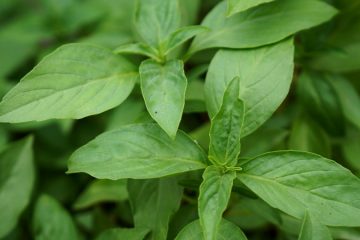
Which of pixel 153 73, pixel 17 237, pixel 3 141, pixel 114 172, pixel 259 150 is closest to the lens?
pixel 114 172

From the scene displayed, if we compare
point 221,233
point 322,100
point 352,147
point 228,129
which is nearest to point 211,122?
point 228,129

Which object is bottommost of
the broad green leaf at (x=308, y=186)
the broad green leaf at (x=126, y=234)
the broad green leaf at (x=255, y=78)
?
the broad green leaf at (x=126, y=234)

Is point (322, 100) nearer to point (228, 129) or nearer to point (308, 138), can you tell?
point (308, 138)

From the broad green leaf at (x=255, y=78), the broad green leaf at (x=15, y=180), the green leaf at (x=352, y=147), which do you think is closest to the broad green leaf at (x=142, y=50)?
the broad green leaf at (x=255, y=78)

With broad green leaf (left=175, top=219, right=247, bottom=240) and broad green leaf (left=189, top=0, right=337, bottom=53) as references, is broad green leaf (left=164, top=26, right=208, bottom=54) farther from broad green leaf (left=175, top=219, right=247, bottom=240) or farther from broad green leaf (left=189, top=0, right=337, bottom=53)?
broad green leaf (left=175, top=219, right=247, bottom=240)

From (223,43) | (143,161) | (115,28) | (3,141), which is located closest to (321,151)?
(223,43)

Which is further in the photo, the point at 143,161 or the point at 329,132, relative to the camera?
the point at 329,132

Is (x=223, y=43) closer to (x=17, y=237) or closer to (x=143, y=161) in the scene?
(x=143, y=161)

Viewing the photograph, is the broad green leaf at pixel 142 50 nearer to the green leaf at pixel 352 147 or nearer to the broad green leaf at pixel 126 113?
the broad green leaf at pixel 126 113

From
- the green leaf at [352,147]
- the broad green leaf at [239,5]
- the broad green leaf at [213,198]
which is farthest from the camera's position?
the green leaf at [352,147]
